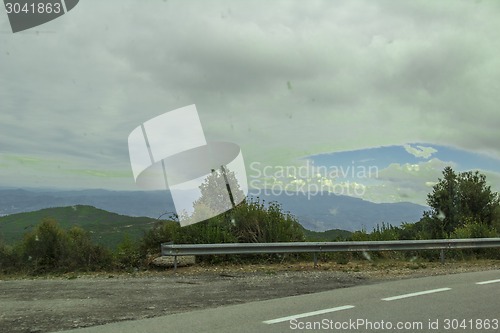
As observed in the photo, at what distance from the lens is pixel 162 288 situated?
9781mm

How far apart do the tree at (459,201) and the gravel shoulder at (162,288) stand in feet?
82.4

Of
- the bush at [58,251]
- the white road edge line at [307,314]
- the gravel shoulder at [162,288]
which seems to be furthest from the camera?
the bush at [58,251]

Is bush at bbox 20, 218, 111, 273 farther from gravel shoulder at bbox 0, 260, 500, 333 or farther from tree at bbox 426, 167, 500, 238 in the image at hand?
tree at bbox 426, 167, 500, 238

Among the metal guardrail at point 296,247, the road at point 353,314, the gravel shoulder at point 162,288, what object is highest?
the metal guardrail at point 296,247

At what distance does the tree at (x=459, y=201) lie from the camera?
37125 mm

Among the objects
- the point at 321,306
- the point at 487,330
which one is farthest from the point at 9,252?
the point at 487,330

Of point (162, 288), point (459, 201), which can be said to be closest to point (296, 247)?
point (162, 288)

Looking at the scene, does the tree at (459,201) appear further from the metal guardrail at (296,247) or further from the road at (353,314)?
the road at (353,314)

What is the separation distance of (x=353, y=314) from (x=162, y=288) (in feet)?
14.1

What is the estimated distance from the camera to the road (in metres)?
6.34

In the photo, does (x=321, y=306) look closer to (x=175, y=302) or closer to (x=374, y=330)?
(x=374, y=330)

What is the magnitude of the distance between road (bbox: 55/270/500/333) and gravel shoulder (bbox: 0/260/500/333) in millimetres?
565

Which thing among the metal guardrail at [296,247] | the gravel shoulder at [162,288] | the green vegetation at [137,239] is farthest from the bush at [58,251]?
the metal guardrail at [296,247]

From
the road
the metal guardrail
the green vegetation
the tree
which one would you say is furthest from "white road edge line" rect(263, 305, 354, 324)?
the tree
